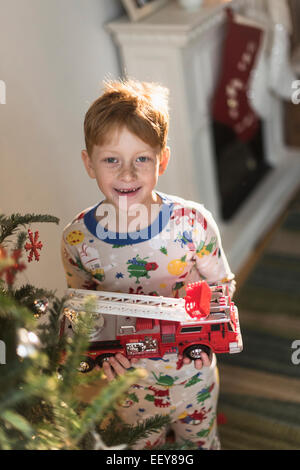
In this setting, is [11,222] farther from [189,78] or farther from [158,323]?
[189,78]

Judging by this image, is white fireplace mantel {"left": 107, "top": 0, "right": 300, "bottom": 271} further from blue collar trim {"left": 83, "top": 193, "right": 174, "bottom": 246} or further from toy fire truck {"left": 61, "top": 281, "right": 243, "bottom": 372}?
toy fire truck {"left": 61, "top": 281, "right": 243, "bottom": 372}

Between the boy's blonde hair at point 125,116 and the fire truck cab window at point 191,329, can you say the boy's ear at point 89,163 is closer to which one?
the boy's blonde hair at point 125,116

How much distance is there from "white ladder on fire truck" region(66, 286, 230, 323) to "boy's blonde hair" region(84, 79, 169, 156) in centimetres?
27

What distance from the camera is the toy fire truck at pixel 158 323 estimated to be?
91 centimetres

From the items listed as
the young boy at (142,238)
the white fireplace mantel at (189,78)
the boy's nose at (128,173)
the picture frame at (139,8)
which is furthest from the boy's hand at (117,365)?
the picture frame at (139,8)

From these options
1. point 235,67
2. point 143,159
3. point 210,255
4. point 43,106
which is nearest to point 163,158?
point 143,159

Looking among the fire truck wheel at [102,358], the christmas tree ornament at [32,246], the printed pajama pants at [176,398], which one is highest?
the christmas tree ornament at [32,246]

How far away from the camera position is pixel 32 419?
0.78 metres

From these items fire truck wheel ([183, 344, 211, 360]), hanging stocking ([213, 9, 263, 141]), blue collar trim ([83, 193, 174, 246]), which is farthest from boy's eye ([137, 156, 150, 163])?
hanging stocking ([213, 9, 263, 141])

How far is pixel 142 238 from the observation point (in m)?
1.06

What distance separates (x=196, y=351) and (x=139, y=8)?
1330 millimetres
